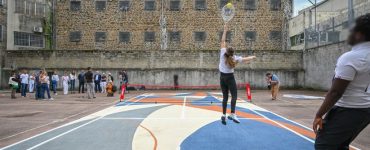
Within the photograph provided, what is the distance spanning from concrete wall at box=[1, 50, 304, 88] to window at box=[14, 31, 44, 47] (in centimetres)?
342

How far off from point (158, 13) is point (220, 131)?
37.3 m

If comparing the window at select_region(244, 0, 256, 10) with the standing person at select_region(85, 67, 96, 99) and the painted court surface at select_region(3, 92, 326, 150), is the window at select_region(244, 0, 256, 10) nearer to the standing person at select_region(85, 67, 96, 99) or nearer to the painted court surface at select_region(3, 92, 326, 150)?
the standing person at select_region(85, 67, 96, 99)

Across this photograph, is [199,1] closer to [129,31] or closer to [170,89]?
[129,31]

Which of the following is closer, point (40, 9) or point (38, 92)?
point (38, 92)

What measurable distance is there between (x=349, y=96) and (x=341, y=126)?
324mm

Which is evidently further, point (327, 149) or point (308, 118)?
point (308, 118)

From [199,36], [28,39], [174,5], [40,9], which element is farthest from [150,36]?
[28,39]

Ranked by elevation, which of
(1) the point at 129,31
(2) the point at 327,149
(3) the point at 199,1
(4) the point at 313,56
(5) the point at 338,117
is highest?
(3) the point at 199,1

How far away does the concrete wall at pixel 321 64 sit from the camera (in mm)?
29594

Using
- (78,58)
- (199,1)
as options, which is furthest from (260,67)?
(78,58)

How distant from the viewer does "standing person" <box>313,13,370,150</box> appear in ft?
13.4

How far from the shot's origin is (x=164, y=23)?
46.3 metres

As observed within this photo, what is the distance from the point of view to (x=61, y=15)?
46469mm

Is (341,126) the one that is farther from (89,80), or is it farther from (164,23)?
(164,23)
